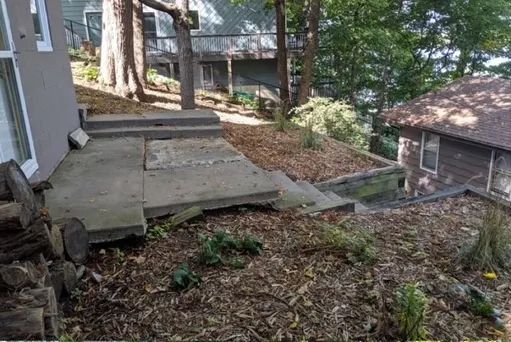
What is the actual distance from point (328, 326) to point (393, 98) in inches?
646

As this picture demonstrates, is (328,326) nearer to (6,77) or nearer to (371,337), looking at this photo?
(371,337)

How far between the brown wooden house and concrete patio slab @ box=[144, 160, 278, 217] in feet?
20.0

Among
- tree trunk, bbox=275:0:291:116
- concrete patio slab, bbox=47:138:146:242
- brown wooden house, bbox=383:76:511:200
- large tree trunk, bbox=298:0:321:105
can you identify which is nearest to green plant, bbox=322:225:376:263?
concrete patio slab, bbox=47:138:146:242

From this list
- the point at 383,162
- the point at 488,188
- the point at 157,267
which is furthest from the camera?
the point at 488,188

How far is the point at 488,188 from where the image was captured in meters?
8.92

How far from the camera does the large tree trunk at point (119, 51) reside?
7.78m

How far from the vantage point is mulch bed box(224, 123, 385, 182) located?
5.46 meters

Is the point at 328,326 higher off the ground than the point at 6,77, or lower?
lower

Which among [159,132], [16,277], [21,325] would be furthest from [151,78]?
[21,325]

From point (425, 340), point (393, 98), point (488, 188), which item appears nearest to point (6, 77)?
point (425, 340)

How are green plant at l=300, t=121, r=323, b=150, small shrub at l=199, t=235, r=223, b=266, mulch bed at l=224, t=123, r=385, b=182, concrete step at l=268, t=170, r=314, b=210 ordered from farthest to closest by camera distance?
green plant at l=300, t=121, r=323, b=150, mulch bed at l=224, t=123, r=385, b=182, concrete step at l=268, t=170, r=314, b=210, small shrub at l=199, t=235, r=223, b=266

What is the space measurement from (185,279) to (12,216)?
37.3 inches

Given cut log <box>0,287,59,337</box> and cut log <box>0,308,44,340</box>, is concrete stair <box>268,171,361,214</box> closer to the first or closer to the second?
cut log <box>0,287,59,337</box>

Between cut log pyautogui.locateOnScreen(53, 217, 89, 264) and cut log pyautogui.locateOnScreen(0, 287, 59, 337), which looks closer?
cut log pyautogui.locateOnScreen(0, 287, 59, 337)
